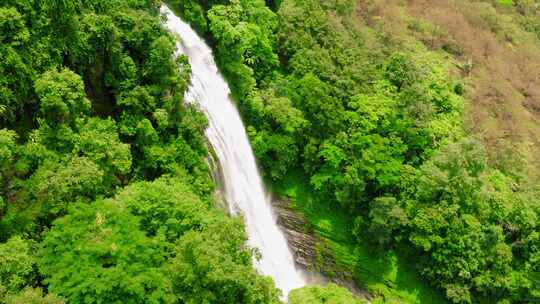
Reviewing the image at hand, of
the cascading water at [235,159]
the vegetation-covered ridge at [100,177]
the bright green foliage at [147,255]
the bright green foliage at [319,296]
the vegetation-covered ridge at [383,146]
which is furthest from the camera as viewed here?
the vegetation-covered ridge at [383,146]

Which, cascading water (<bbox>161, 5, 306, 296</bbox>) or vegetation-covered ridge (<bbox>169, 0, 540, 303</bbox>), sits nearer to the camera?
cascading water (<bbox>161, 5, 306, 296</bbox>)

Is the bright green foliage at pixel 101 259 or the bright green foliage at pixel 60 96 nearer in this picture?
the bright green foliage at pixel 101 259

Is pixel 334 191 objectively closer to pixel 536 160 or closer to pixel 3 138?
pixel 536 160

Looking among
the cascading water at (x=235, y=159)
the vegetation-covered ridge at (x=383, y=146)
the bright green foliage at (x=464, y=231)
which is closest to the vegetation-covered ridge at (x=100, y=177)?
the cascading water at (x=235, y=159)

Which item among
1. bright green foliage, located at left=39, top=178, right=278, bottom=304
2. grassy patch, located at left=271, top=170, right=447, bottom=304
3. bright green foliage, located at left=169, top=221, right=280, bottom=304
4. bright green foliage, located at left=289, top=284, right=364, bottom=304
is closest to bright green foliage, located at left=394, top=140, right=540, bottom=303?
grassy patch, located at left=271, top=170, right=447, bottom=304

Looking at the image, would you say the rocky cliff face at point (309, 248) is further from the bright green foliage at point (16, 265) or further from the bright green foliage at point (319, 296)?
the bright green foliage at point (16, 265)

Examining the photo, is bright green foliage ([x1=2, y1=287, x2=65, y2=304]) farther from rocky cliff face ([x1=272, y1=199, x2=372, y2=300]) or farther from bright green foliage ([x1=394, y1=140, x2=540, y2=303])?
bright green foliage ([x1=394, y1=140, x2=540, y2=303])

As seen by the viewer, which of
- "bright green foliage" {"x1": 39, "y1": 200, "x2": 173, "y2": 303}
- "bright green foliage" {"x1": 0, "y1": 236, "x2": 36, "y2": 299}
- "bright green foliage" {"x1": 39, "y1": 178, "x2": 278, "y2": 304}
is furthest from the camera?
"bright green foliage" {"x1": 39, "y1": 178, "x2": 278, "y2": 304}

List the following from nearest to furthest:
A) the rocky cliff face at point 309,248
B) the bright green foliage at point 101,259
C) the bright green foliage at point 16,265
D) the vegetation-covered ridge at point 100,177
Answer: the bright green foliage at point 16,265
the bright green foliage at point 101,259
the vegetation-covered ridge at point 100,177
the rocky cliff face at point 309,248
